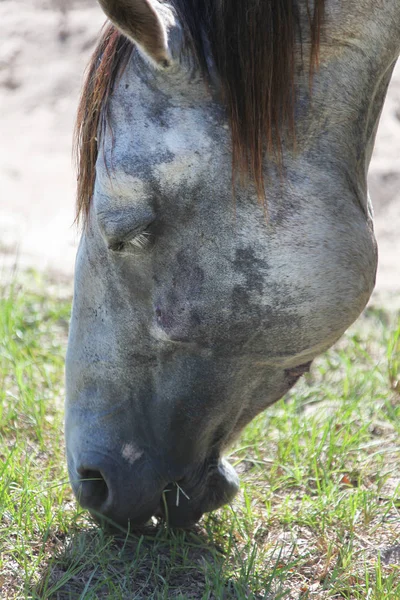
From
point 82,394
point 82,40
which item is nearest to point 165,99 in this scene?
point 82,394

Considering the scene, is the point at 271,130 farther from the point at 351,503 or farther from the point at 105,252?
the point at 351,503

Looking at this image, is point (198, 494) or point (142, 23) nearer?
point (142, 23)

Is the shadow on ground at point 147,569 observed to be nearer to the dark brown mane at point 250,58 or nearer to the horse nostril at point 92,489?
the horse nostril at point 92,489

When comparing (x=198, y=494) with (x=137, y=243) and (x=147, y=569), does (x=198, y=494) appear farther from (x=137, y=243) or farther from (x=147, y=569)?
(x=137, y=243)

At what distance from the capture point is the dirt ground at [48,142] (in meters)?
4.52

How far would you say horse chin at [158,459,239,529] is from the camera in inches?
76.7

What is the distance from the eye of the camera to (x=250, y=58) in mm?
1683

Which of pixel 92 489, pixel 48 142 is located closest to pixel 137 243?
pixel 92 489

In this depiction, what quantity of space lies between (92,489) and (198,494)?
0.24m

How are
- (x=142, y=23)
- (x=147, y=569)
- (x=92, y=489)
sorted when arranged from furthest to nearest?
(x=147, y=569) → (x=92, y=489) → (x=142, y=23)

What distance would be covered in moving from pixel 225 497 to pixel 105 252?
648 millimetres

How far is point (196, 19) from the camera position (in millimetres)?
1682

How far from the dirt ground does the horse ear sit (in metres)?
2.45

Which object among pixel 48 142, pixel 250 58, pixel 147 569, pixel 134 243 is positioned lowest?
pixel 147 569
